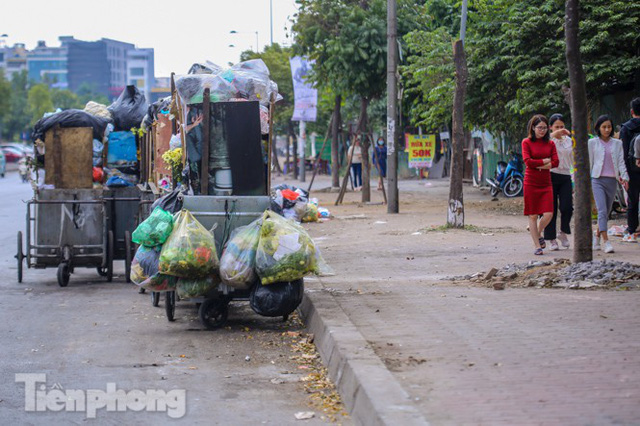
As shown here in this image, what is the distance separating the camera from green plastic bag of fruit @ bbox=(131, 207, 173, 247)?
784cm

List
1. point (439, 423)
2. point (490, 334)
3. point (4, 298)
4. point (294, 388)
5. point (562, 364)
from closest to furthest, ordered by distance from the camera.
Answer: point (439, 423) < point (562, 364) < point (294, 388) < point (490, 334) < point (4, 298)

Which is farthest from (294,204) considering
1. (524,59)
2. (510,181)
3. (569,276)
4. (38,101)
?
(38,101)

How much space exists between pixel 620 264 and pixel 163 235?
457 cm

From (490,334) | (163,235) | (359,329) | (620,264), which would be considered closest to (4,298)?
(163,235)

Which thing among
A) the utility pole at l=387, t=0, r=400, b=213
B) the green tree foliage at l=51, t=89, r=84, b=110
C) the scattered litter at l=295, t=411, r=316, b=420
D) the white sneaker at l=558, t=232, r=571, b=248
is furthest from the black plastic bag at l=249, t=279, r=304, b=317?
the green tree foliage at l=51, t=89, r=84, b=110

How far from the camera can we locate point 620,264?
9000mm

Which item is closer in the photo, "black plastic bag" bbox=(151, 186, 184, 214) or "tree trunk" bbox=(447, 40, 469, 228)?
"black plastic bag" bbox=(151, 186, 184, 214)

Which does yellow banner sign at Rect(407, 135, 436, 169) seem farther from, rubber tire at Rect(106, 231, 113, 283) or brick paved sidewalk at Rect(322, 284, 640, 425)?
brick paved sidewalk at Rect(322, 284, 640, 425)

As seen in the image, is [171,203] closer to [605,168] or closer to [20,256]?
[20,256]

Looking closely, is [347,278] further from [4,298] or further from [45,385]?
[45,385]

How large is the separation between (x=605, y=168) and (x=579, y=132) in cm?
268

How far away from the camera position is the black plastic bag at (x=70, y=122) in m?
11.9

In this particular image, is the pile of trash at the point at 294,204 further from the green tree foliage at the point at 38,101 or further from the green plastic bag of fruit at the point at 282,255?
the green tree foliage at the point at 38,101

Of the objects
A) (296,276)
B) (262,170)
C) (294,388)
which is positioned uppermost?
(262,170)
